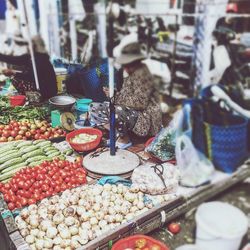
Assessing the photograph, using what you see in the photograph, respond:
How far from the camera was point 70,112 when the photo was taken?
5492 millimetres

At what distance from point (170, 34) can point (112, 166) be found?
2.48 metres

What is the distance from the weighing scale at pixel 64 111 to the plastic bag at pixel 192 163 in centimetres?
406

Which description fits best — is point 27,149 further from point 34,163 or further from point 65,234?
point 65,234

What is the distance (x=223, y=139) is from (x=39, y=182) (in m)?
3.23

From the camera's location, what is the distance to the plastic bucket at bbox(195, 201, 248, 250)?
148 cm

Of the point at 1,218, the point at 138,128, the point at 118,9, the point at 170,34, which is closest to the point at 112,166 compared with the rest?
the point at 138,128

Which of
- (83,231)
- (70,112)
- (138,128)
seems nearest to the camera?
(83,231)

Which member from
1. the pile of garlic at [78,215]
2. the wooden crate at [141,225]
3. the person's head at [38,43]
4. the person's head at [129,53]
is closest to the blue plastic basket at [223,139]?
the person's head at [129,53]

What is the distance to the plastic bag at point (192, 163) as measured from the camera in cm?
141

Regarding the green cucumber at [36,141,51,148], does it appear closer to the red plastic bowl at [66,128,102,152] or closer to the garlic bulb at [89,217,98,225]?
the red plastic bowl at [66,128,102,152]

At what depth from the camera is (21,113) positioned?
6.16 meters

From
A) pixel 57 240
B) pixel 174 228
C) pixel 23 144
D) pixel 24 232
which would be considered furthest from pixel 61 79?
pixel 174 228

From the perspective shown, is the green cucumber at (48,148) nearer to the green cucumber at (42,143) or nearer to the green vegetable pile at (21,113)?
the green cucumber at (42,143)

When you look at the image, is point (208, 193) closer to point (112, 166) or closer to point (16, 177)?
point (112, 166)
